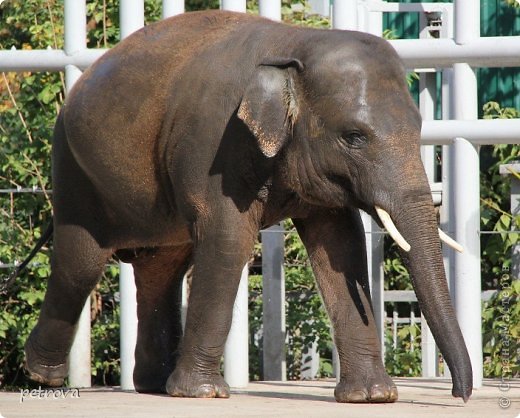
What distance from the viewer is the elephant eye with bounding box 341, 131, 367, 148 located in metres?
6.05

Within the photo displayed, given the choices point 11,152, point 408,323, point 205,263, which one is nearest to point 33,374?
point 205,263

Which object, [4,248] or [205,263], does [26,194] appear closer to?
[4,248]

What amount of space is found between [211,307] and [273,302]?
2187 mm

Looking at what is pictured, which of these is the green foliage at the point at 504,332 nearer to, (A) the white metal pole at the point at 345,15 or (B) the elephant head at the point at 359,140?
(A) the white metal pole at the point at 345,15

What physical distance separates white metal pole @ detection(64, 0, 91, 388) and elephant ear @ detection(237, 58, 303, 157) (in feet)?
6.82

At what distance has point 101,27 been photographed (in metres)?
11.1

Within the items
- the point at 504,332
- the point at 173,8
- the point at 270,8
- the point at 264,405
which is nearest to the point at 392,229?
the point at 264,405

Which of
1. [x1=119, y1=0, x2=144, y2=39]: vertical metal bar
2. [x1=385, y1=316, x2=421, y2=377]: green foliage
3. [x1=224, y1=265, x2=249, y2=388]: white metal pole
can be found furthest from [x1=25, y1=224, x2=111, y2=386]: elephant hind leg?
[x1=385, y1=316, x2=421, y2=377]: green foliage

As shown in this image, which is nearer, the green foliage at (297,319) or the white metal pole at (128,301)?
the white metal pole at (128,301)

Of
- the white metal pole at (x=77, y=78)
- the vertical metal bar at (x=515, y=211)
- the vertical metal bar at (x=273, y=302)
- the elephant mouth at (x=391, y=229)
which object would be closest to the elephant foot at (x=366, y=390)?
the elephant mouth at (x=391, y=229)

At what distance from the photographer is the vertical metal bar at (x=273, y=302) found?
8.27m

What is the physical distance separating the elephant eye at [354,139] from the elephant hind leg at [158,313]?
1555mm

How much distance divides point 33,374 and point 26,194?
9.94 ft

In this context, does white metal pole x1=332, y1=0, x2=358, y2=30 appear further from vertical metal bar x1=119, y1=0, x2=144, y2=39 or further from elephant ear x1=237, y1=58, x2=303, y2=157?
elephant ear x1=237, y1=58, x2=303, y2=157
